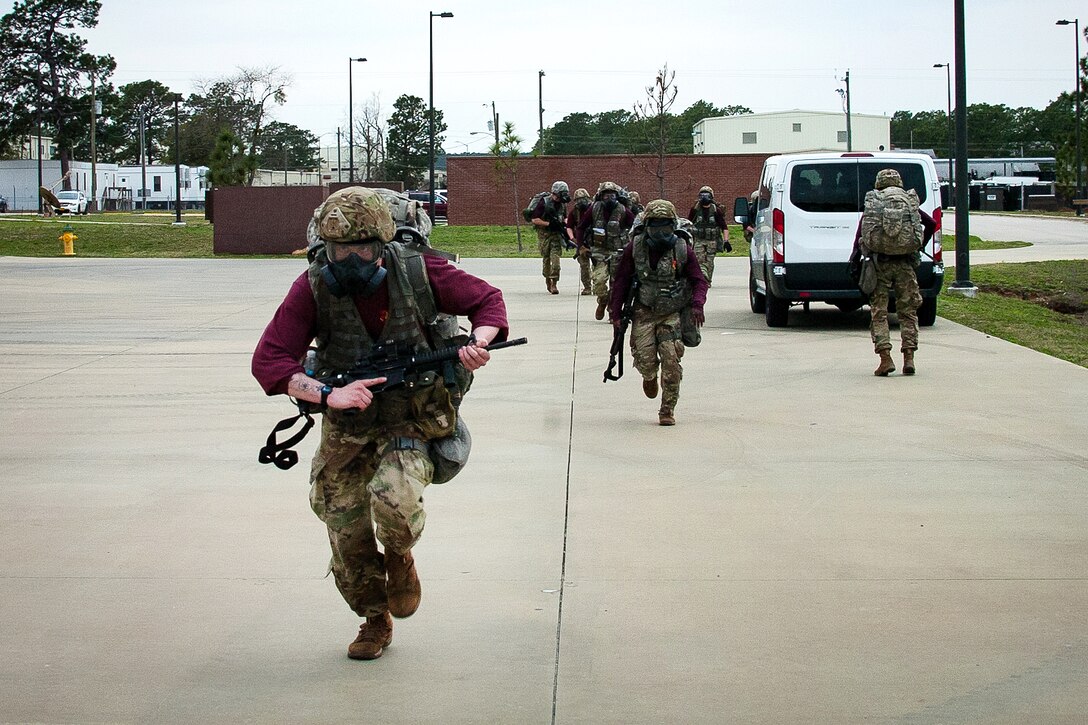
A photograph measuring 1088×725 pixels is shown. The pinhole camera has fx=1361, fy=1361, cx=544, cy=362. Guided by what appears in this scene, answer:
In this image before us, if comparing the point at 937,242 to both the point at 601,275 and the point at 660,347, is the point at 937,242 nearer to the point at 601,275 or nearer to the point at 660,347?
the point at 601,275

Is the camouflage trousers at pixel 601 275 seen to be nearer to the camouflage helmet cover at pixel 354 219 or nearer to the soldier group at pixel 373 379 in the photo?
the soldier group at pixel 373 379

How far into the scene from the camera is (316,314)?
15.5 feet

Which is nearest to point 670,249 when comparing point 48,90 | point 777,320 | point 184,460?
point 184,460

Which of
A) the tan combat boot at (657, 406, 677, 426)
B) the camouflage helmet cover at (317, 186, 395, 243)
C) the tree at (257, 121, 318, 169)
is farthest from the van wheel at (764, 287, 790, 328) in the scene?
the tree at (257, 121, 318, 169)

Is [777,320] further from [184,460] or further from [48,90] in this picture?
[48,90]

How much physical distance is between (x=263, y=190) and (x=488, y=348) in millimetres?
32104

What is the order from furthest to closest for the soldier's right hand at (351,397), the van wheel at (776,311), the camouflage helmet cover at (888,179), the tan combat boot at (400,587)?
the van wheel at (776,311) < the camouflage helmet cover at (888,179) < the tan combat boot at (400,587) < the soldier's right hand at (351,397)

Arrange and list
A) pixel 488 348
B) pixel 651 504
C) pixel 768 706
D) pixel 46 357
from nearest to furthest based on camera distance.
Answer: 1. pixel 768 706
2. pixel 488 348
3. pixel 651 504
4. pixel 46 357

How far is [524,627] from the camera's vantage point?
5223 mm

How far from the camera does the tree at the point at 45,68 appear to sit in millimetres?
98688

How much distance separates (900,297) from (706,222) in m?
7.64

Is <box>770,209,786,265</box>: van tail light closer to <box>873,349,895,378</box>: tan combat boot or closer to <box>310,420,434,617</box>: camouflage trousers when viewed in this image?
<box>873,349,895,378</box>: tan combat boot

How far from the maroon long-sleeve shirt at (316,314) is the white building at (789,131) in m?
99.2

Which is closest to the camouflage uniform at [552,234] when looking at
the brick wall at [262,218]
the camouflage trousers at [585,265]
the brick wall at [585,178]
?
the camouflage trousers at [585,265]
